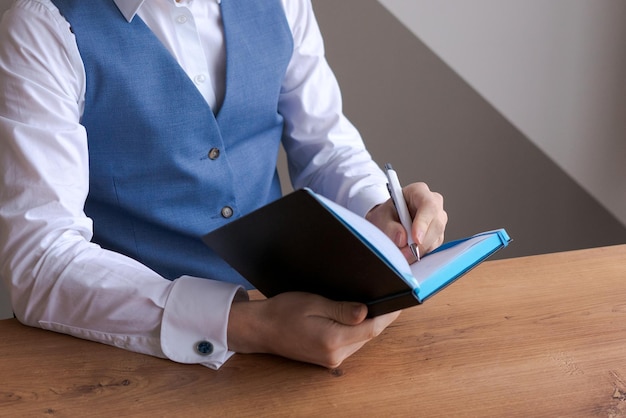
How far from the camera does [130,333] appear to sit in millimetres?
1013

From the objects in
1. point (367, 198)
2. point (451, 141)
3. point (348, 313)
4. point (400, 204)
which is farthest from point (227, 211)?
point (451, 141)

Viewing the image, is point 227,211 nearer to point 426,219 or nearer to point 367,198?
point 367,198

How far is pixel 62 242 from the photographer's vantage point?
108 cm

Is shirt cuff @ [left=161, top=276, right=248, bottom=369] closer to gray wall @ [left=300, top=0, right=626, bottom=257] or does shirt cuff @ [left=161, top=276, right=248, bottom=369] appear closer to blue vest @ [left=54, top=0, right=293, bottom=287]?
blue vest @ [left=54, top=0, right=293, bottom=287]

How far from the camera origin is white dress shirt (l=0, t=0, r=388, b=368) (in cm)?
101

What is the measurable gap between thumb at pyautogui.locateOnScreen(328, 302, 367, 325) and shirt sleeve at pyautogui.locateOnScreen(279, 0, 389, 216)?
0.49 meters

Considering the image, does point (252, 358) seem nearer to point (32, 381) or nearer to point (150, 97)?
point (32, 381)

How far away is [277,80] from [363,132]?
0.77 metres

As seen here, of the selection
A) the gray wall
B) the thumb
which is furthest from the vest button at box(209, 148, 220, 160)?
the gray wall

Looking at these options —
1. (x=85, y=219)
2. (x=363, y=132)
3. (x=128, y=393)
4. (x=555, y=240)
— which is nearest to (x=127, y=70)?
(x=85, y=219)

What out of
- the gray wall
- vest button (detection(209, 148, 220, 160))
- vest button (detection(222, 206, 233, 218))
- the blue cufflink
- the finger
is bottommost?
the gray wall

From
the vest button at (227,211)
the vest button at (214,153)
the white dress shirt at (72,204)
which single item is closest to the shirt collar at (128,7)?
the white dress shirt at (72,204)

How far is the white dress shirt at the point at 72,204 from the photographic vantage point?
1014 millimetres

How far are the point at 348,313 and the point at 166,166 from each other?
0.47m
